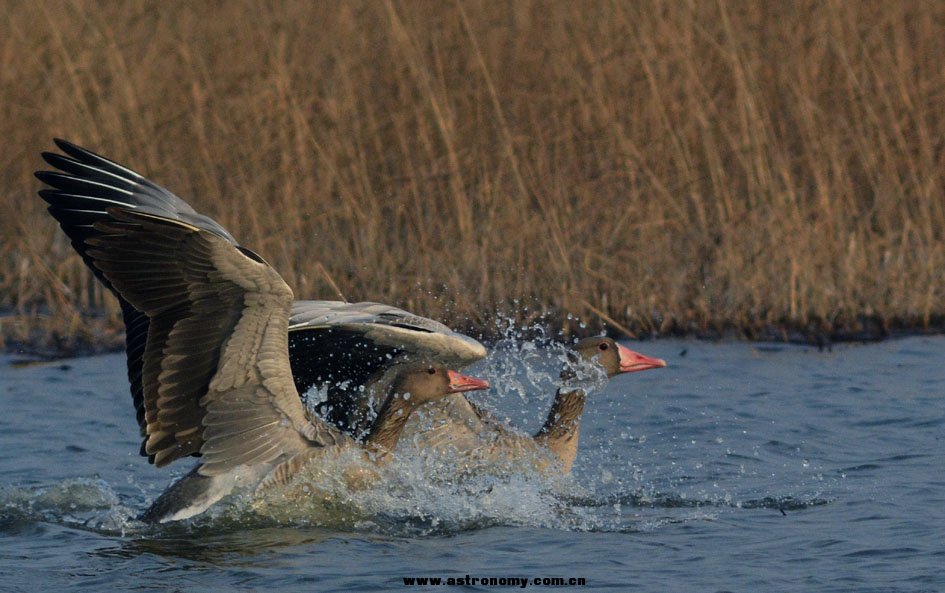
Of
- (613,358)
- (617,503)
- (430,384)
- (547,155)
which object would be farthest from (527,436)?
(547,155)

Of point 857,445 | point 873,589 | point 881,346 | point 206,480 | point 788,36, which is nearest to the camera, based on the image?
point 873,589

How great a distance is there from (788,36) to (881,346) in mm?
2667

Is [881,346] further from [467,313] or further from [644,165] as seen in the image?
[467,313]

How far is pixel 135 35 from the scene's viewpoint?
1274cm

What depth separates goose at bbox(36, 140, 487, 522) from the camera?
19.8 ft

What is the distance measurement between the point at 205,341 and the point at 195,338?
0.16 feet

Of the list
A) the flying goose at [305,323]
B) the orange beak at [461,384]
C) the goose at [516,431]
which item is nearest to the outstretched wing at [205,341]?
the flying goose at [305,323]

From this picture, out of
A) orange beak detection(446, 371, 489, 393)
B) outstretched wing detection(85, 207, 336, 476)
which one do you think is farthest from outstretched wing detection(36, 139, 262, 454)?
orange beak detection(446, 371, 489, 393)

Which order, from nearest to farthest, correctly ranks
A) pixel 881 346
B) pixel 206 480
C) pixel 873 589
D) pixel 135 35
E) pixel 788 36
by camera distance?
pixel 873 589
pixel 206 480
pixel 881 346
pixel 788 36
pixel 135 35

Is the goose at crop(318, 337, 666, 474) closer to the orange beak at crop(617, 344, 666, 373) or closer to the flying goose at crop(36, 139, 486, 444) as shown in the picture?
the orange beak at crop(617, 344, 666, 373)

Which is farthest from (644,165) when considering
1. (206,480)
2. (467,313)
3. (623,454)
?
(206,480)

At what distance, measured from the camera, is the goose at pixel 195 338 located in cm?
604

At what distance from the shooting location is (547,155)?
1073 centimetres

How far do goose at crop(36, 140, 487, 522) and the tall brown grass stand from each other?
2.89 m
